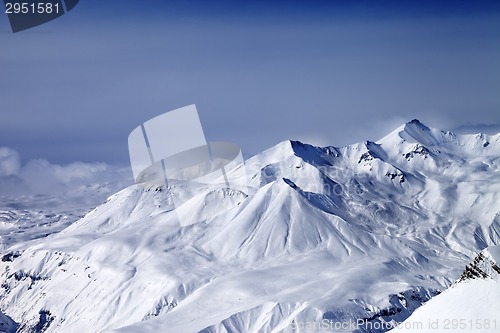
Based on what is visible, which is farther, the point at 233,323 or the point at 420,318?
the point at 233,323

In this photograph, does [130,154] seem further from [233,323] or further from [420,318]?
[233,323]

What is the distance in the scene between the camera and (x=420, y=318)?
68312mm

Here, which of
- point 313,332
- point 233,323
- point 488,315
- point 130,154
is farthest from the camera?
point 233,323

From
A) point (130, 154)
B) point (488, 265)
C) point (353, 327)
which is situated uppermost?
point (130, 154)

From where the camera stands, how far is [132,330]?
18662 cm

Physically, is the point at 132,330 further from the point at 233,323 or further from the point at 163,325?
the point at 233,323

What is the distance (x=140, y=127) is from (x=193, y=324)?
4921 inches

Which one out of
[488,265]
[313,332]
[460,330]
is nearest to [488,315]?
[460,330]

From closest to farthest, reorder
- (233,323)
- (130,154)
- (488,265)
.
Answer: (488,265) → (130,154) → (233,323)

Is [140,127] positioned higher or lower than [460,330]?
higher

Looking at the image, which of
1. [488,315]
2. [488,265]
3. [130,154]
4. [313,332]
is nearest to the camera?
[488,315]

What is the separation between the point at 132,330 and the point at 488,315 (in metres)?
144

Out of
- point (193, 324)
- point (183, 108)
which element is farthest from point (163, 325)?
point (183, 108)

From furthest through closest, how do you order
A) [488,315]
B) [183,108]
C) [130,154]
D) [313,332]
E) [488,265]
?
[313,332] → [183,108] → [130,154] → [488,265] → [488,315]
